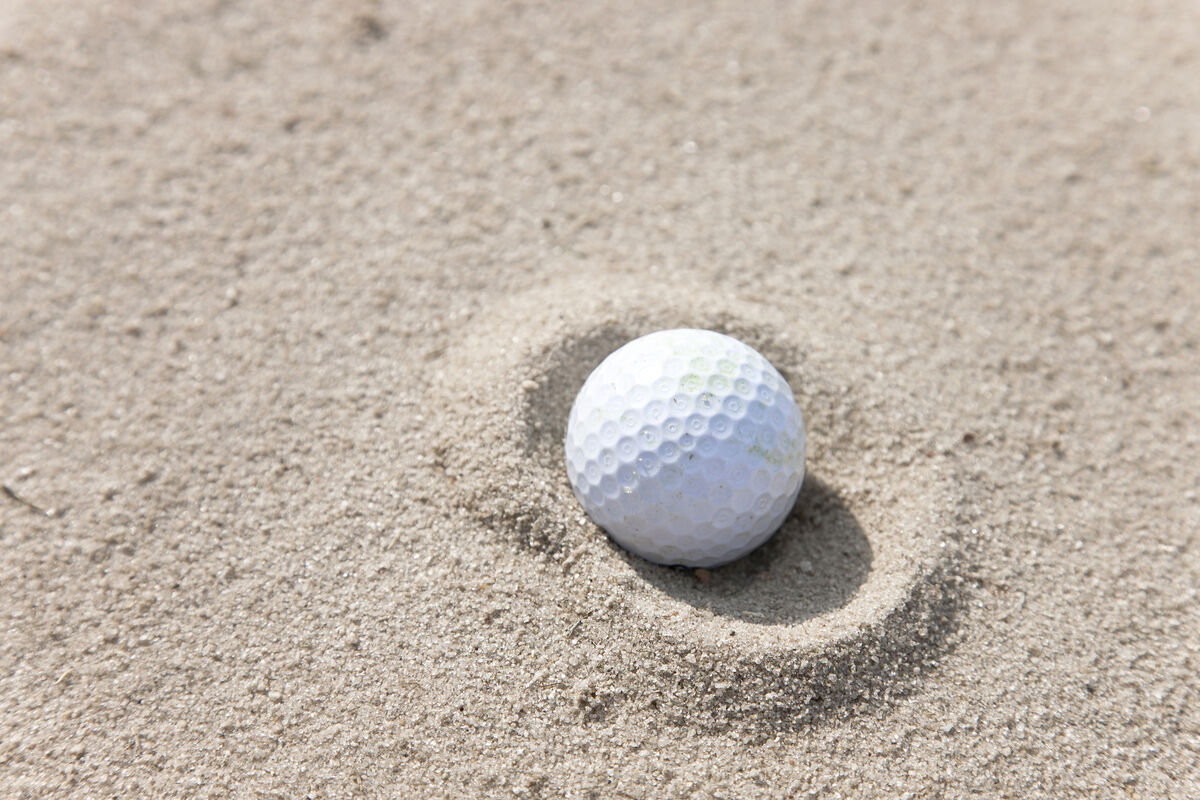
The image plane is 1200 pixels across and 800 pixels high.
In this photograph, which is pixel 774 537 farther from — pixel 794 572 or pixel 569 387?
pixel 569 387

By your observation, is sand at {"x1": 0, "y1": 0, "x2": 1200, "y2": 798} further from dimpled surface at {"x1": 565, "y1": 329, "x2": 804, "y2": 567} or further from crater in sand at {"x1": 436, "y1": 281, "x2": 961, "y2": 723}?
dimpled surface at {"x1": 565, "y1": 329, "x2": 804, "y2": 567}

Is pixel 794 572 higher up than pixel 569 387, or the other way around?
pixel 569 387

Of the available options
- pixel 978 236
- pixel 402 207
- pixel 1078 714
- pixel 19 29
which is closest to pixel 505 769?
pixel 1078 714

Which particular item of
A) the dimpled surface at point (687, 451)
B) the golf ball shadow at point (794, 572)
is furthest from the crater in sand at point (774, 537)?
the dimpled surface at point (687, 451)

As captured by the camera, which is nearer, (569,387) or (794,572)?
(794,572)

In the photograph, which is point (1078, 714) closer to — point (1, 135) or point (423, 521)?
point (423, 521)

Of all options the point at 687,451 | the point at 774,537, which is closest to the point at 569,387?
the point at 687,451

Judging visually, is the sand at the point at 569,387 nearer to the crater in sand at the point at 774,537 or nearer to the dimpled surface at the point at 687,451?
the crater in sand at the point at 774,537
